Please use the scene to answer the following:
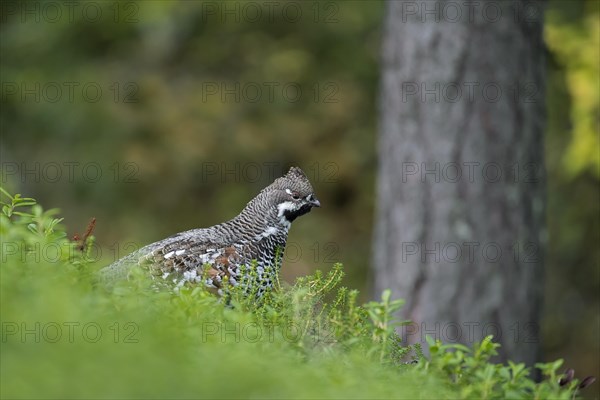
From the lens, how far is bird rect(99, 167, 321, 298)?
4898 millimetres

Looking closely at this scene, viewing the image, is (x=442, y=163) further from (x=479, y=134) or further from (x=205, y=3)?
→ (x=205, y=3)

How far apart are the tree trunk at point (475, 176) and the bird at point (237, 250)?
275 centimetres

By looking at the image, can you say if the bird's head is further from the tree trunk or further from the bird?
the tree trunk

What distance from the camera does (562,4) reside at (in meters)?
13.2

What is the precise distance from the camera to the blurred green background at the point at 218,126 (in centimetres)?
1398

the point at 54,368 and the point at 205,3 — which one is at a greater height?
the point at 205,3

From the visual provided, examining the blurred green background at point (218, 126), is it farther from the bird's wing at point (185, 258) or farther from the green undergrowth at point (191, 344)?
the green undergrowth at point (191, 344)

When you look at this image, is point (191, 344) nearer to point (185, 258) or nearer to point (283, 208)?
point (185, 258)

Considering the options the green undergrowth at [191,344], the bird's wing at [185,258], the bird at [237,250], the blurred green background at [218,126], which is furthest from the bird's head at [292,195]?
the blurred green background at [218,126]

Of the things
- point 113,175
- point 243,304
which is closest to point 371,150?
point 113,175

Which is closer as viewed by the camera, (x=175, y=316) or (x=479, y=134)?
(x=175, y=316)

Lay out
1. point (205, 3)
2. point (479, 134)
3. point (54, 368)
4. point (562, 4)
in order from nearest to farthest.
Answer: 1. point (54, 368)
2. point (479, 134)
3. point (562, 4)
4. point (205, 3)

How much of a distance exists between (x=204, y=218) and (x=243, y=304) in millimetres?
11255

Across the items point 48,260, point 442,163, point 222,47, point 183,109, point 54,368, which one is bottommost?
point 54,368
